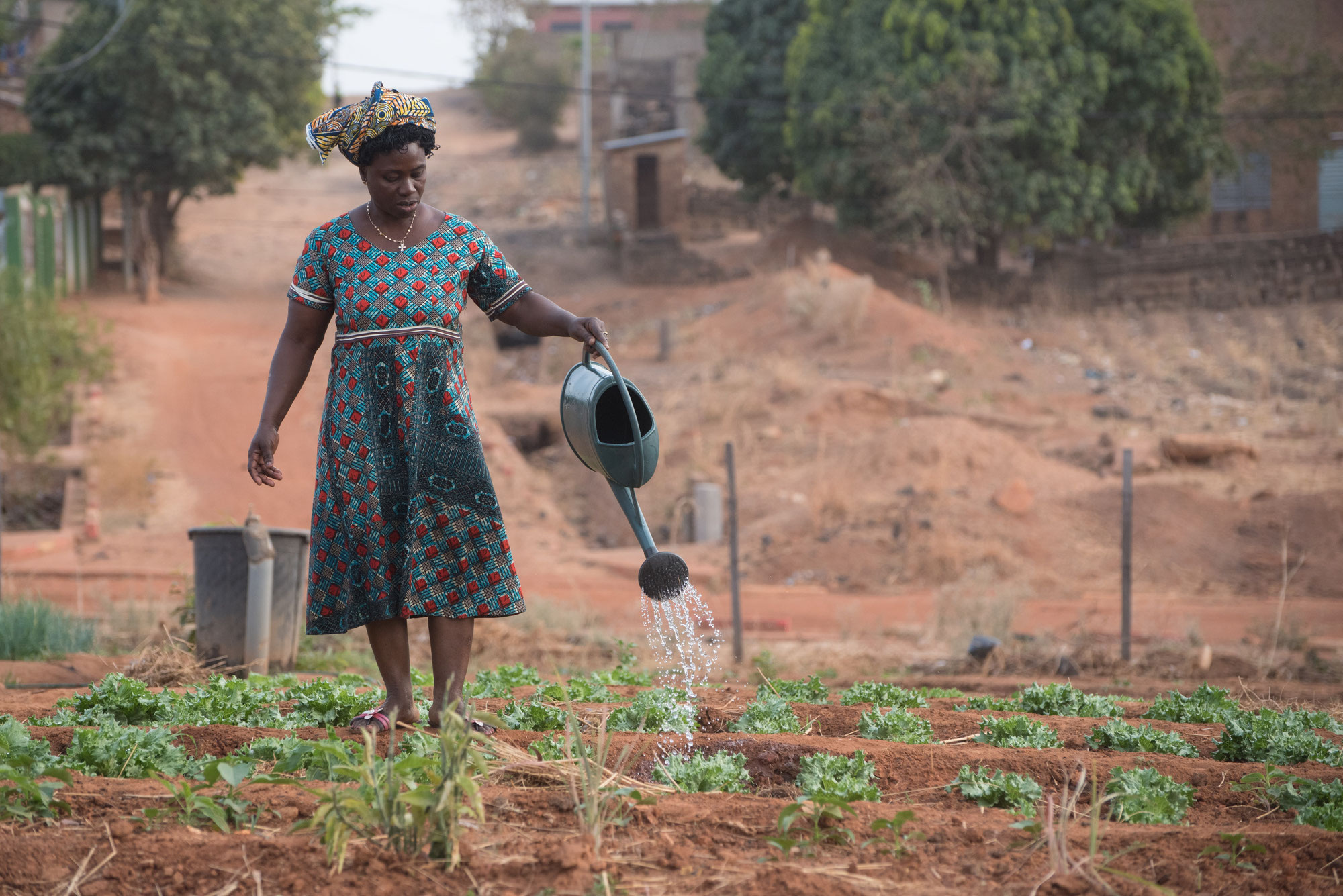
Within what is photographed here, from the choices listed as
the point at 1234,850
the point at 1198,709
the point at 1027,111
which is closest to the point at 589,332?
the point at 1234,850

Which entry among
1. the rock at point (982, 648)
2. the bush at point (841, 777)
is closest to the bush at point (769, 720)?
the bush at point (841, 777)

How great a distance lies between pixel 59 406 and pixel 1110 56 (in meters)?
17.8

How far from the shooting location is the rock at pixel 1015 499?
11.1 m

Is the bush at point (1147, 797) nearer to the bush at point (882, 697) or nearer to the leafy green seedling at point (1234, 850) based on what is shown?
the leafy green seedling at point (1234, 850)

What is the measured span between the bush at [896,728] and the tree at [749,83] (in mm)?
22870

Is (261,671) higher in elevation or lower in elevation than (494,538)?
lower

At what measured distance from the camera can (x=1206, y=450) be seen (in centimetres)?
1249

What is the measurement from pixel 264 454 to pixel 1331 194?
25178 mm

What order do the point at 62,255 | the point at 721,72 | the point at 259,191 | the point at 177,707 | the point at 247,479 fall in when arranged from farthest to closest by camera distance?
the point at 259,191, the point at 721,72, the point at 62,255, the point at 247,479, the point at 177,707

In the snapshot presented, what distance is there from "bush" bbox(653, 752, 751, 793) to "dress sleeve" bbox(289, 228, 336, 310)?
5.07ft

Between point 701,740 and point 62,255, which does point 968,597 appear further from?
point 62,255

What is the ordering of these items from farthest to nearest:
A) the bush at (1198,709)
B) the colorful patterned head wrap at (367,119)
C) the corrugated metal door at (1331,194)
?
the corrugated metal door at (1331,194) < the bush at (1198,709) < the colorful patterned head wrap at (367,119)

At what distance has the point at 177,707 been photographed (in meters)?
3.37

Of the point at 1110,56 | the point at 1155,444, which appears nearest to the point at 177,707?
the point at 1155,444
